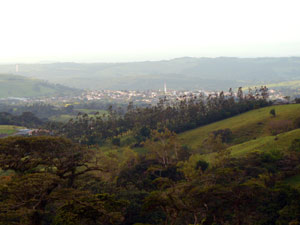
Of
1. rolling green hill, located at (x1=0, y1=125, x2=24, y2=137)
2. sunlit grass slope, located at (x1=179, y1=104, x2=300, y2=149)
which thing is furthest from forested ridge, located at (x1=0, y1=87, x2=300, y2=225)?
rolling green hill, located at (x1=0, y1=125, x2=24, y2=137)

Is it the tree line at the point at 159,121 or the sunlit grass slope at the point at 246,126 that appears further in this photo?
the tree line at the point at 159,121

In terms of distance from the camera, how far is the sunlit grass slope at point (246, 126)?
75.4m

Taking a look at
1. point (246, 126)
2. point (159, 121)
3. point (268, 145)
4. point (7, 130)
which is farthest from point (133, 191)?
point (7, 130)

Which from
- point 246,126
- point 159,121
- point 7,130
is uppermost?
point 246,126

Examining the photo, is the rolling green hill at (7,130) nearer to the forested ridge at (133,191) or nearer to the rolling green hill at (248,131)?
the rolling green hill at (248,131)

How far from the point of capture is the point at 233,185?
26.9 m

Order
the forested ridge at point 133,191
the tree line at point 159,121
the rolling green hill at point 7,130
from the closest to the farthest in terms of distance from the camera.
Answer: the forested ridge at point 133,191 < the tree line at point 159,121 < the rolling green hill at point 7,130

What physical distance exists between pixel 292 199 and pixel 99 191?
21823mm

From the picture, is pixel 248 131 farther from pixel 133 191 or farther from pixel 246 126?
pixel 133 191

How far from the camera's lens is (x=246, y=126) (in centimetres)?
8012

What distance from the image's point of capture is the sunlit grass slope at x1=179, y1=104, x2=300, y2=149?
2968 inches

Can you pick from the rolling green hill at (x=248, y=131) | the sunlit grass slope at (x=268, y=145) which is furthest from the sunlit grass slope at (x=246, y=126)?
the sunlit grass slope at (x=268, y=145)

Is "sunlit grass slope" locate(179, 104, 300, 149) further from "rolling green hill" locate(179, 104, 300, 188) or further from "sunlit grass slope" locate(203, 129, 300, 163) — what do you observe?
"sunlit grass slope" locate(203, 129, 300, 163)

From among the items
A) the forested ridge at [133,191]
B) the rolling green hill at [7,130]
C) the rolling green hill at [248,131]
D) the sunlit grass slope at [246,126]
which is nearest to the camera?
the forested ridge at [133,191]
